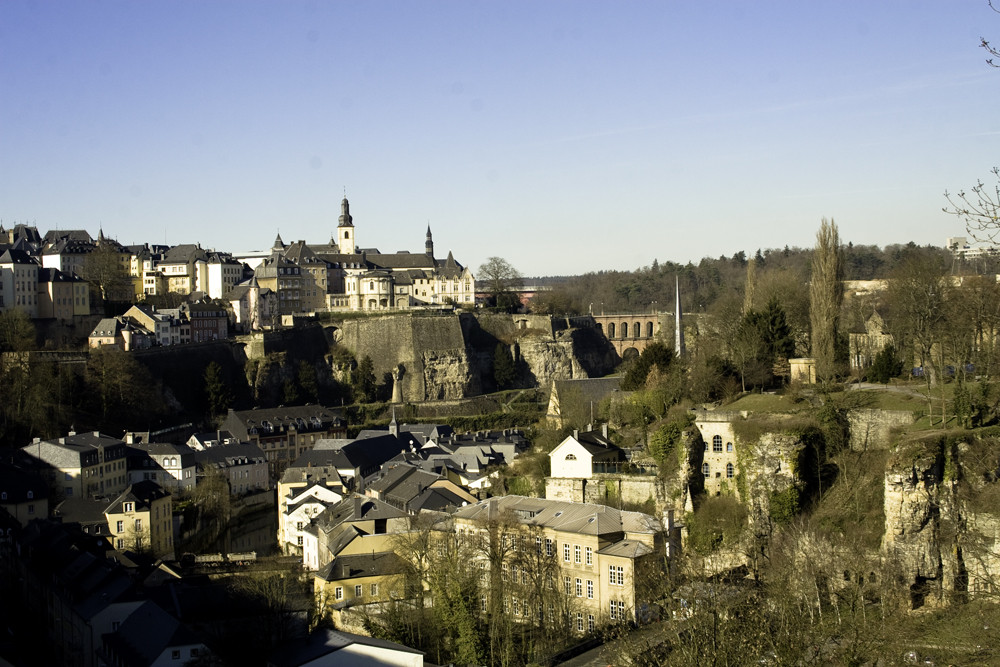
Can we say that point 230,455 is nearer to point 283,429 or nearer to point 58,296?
point 283,429

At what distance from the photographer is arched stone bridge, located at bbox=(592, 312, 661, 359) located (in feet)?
256

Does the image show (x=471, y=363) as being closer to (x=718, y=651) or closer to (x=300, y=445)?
(x=300, y=445)

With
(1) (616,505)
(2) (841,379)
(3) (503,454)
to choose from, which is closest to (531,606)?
(1) (616,505)

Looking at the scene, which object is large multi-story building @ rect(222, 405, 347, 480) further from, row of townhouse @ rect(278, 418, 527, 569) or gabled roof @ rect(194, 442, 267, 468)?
row of townhouse @ rect(278, 418, 527, 569)

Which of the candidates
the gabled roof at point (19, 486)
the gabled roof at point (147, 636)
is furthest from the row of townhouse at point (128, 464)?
the gabled roof at point (147, 636)

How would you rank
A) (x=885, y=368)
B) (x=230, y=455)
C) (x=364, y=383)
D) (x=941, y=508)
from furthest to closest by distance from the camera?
(x=364, y=383), (x=230, y=455), (x=885, y=368), (x=941, y=508)

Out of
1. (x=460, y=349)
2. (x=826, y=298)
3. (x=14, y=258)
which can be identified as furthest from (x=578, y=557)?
(x=14, y=258)

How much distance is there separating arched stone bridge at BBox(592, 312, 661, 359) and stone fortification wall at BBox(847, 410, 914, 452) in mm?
51617

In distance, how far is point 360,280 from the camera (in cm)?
7619

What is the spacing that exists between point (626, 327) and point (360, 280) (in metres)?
18.6

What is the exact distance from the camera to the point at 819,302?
106 feet

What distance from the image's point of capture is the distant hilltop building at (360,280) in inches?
2923

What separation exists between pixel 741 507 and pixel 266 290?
49.6m

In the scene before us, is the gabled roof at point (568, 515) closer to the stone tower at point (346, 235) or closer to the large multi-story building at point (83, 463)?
the large multi-story building at point (83, 463)
